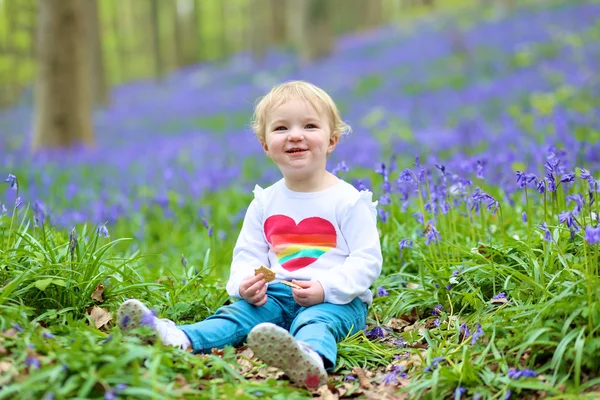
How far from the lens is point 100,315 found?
10.3ft

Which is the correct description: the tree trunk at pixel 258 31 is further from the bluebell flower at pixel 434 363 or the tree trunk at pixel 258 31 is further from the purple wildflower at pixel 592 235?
the purple wildflower at pixel 592 235

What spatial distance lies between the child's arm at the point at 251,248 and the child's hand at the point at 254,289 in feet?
0.51

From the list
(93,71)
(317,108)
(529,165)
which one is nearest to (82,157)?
(529,165)

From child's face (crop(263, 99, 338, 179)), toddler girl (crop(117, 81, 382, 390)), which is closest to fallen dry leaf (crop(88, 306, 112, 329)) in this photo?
toddler girl (crop(117, 81, 382, 390))

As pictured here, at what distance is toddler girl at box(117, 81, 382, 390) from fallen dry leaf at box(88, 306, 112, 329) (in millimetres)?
367

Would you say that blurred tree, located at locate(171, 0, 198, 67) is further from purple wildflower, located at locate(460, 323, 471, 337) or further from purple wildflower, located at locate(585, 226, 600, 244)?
purple wildflower, located at locate(585, 226, 600, 244)

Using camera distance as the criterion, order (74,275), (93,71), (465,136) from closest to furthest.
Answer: (74,275)
(465,136)
(93,71)

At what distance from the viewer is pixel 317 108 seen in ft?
10.4

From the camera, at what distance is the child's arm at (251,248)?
3.33 meters

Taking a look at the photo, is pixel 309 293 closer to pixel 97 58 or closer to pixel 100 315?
pixel 100 315

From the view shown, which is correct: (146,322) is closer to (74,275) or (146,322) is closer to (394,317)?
(74,275)

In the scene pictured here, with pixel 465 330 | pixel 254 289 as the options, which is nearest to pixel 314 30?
pixel 254 289

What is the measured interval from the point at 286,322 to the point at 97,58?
66.9ft

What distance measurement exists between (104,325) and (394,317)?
157cm
